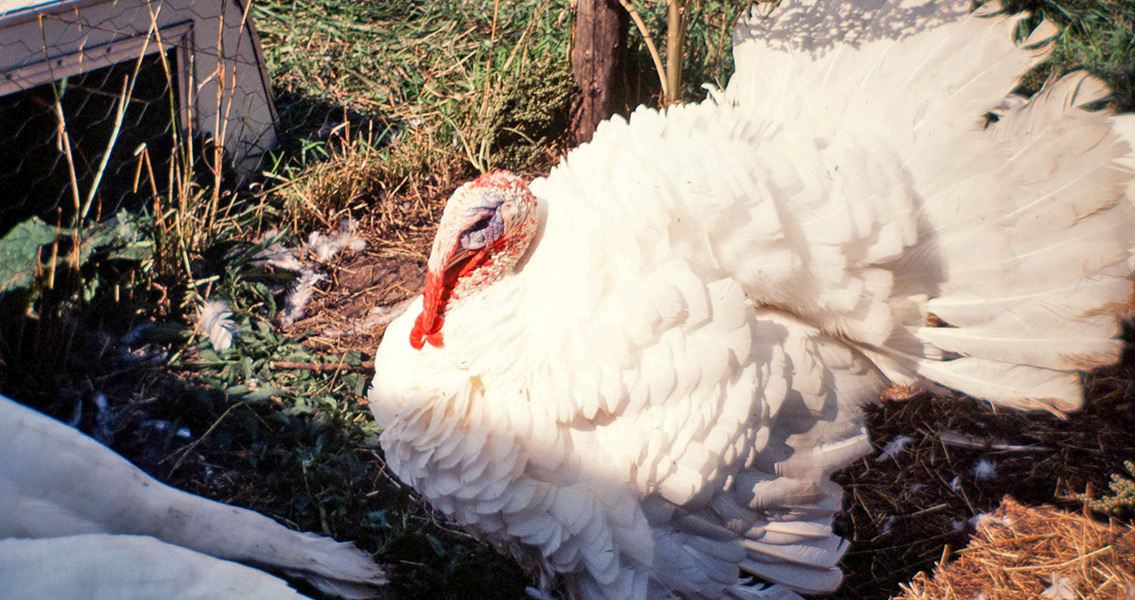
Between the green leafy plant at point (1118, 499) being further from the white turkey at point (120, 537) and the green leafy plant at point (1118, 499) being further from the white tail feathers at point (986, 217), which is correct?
the white turkey at point (120, 537)

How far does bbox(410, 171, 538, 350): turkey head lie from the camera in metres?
1.86

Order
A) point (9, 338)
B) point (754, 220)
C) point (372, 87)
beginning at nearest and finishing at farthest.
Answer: point (754, 220) → point (9, 338) → point (372, 87)

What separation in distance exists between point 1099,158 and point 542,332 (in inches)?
57.4

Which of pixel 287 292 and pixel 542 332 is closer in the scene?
pixel 542 332

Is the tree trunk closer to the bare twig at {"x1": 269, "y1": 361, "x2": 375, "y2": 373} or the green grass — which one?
the green grass

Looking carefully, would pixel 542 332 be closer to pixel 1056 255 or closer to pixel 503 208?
pixel 503 208

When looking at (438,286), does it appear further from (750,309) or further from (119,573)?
(119,573)

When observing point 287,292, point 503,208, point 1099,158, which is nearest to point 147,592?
→ point 503,208

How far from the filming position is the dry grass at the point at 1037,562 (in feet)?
6.96

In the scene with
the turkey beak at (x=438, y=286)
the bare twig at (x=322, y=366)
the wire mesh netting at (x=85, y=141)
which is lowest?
the bare twig at (x=322, y=366)

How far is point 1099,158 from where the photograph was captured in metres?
1.78

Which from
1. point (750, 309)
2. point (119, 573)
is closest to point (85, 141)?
point (119, 573)

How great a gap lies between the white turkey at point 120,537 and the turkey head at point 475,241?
674 mm

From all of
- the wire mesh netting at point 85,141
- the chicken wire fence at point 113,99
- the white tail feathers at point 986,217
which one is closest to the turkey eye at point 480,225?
the white tail feathers at point 986,217
